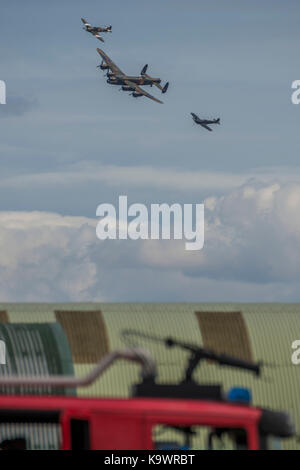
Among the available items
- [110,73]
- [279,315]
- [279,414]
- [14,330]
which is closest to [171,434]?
[279,414]

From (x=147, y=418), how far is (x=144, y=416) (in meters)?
0.04

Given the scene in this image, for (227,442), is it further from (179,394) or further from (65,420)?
(65,420)

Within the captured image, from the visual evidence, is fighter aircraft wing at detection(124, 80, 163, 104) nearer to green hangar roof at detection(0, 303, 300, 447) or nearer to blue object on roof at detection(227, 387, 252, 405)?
green hangar roof at detection(0, 303, 300, 447)

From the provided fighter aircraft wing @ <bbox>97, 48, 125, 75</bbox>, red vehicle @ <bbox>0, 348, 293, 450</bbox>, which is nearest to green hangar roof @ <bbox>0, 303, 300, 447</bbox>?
red vehicle @ <bbox>0, 348, 293, 450</bbox>

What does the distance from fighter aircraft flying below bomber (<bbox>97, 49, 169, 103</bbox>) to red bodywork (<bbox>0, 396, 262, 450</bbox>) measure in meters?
91.3

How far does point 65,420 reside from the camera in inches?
492

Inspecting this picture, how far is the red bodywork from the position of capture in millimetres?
11711

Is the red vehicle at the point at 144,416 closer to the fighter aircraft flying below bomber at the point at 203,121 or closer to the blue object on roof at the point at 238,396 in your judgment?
the blue object on roof at the point at 238,396

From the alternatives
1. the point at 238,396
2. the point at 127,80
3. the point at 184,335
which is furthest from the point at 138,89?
the point at 238,396

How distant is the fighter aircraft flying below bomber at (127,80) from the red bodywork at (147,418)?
91.3m

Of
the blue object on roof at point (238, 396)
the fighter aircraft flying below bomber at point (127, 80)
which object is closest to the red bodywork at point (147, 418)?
the blue object on roof at point (238, 396)

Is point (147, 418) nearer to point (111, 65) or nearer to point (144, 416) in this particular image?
point (144, 416)
